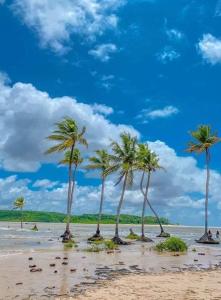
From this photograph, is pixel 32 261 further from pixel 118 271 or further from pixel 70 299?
pixel 70 299

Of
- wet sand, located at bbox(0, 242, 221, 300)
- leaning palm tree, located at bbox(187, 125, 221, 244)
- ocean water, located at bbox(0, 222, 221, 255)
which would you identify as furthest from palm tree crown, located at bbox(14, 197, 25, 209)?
wet sand, located at bbox(0, 242, 221, 300)

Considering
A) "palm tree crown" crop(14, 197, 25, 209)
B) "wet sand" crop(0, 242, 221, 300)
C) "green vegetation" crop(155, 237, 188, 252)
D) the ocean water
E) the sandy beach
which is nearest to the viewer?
the sandy beach

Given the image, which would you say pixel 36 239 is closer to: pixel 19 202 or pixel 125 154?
pixel 125 154

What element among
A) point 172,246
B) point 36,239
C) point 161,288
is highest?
point 172,246

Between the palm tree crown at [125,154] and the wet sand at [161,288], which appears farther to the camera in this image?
the palm tree crown at [125,154]

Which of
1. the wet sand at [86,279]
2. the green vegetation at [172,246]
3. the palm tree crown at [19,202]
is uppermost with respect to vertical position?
the palm tree crown at [19,202]

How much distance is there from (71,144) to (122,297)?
40782 millimetres

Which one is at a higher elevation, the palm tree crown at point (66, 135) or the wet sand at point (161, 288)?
the palm tree crown at point (66, 135)

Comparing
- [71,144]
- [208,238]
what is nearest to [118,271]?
[71,144]

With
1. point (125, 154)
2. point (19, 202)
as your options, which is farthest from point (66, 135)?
point (19, 202)

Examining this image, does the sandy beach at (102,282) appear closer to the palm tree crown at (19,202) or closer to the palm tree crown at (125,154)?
the palm tree crown at (125,154)

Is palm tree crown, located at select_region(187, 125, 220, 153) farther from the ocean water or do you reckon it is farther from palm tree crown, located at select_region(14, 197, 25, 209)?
palm tree crown, located at select_region(14, 197, 25, 209)

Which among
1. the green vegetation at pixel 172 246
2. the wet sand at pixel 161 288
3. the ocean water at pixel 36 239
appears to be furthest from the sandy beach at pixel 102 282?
the green vegetation at pixel 172 246

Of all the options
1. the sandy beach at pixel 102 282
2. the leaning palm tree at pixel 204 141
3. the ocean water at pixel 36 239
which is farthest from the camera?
the leaning palm tree at pixel 204 141
